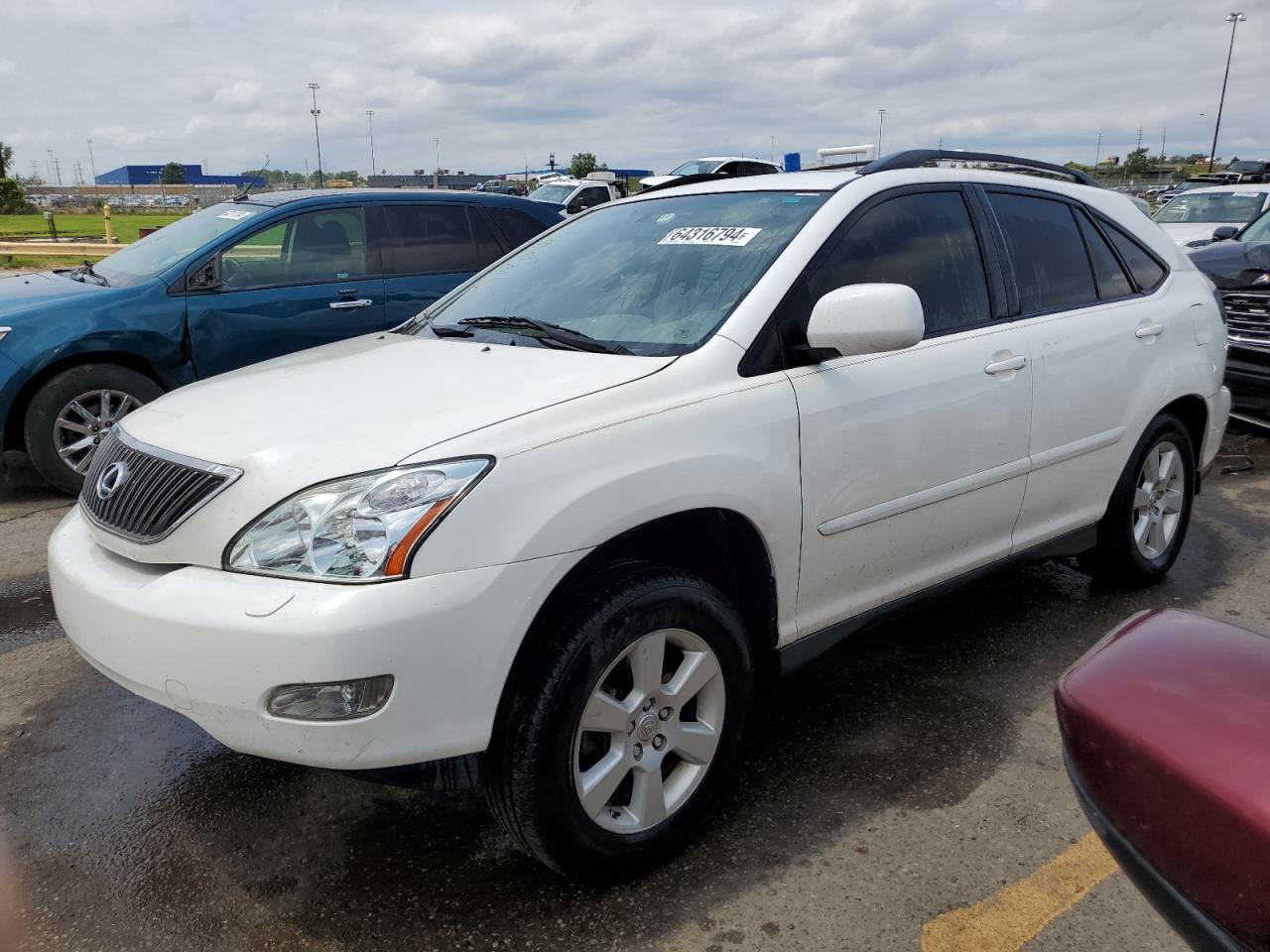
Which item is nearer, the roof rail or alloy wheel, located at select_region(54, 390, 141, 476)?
the roof rail

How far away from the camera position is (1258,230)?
9.87 m

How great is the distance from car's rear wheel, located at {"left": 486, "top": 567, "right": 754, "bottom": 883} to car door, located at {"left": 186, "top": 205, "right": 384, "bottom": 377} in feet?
15.1

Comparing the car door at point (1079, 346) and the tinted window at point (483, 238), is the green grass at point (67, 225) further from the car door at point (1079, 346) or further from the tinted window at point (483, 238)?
the car door at point (1079, 346)

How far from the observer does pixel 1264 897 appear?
1.05 metres

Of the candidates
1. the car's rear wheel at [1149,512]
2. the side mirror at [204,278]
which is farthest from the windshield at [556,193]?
the car's rear wheel at [1149,512]

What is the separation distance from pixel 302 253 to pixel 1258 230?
8.74m

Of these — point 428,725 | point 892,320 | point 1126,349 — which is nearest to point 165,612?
point 428,725

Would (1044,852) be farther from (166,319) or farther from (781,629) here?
(166,319)

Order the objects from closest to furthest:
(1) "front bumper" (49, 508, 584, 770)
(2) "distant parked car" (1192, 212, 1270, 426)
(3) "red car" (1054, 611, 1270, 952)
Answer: (3) "red car" (1054, 611, 1270, 952), (1) "front bumper" (49, 508, 584, 770), (2) "distant parked car" (1192, 212, 1270, 426)

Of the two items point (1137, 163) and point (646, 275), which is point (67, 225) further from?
point (1137, 163)

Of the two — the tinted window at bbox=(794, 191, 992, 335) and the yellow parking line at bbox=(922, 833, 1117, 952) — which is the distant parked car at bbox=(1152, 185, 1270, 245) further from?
the yellow parking line at bbox=(922, 833, 1117, 952)

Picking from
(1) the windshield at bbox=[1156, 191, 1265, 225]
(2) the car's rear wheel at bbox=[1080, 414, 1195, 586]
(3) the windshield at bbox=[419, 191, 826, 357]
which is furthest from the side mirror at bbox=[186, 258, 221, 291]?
(1) the windshield at bbox=[1156, 191, 1265, 225]

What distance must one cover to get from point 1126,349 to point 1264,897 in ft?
10.6

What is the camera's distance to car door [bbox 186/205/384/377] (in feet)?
20.5
